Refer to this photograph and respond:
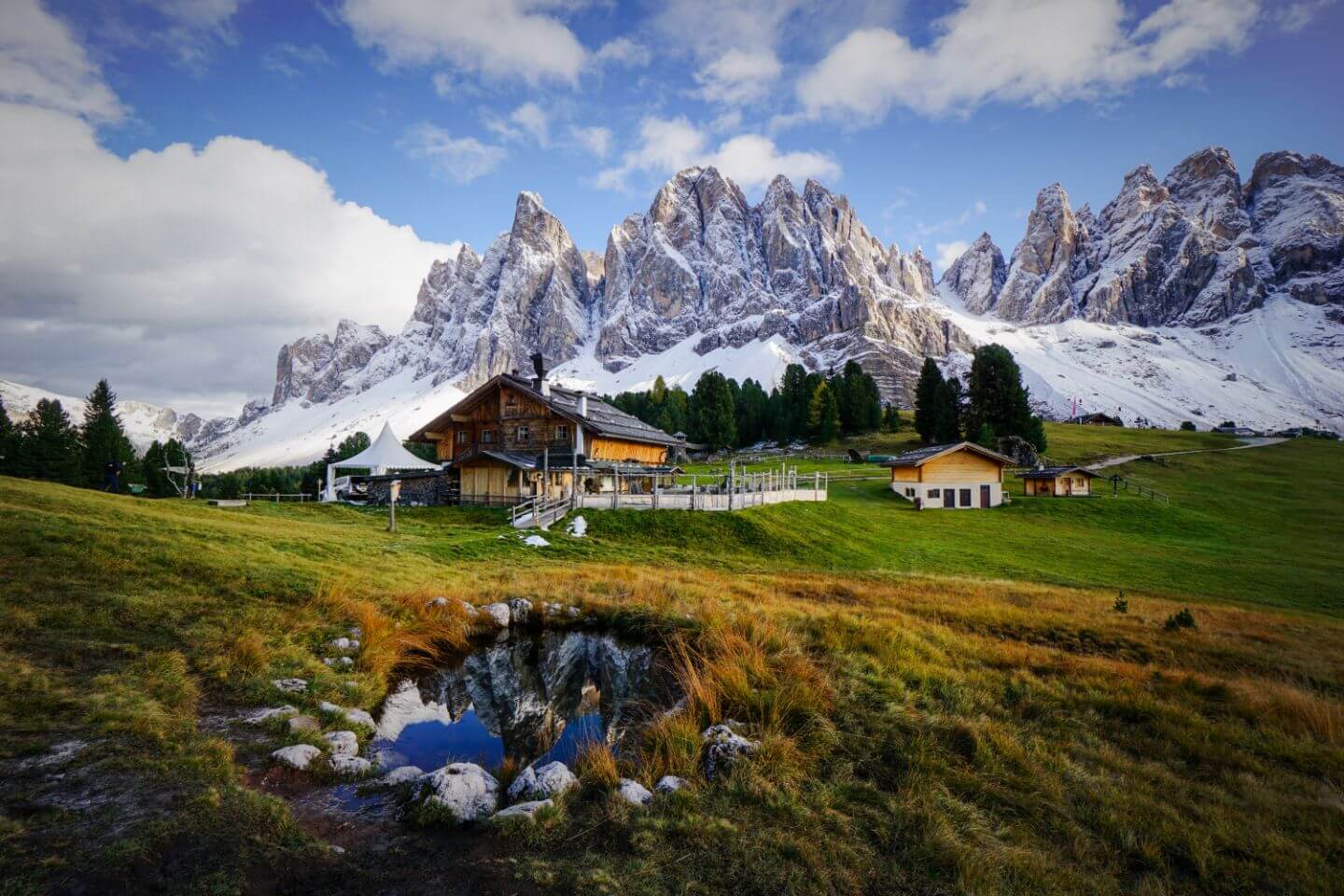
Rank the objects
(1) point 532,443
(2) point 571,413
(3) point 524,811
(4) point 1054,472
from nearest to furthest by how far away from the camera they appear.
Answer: (3) point 524,811
(2) point 571,413
(1) point 532,443
(4) point 1054,472

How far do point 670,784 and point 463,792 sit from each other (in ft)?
7.17

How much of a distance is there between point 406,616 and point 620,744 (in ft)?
21.4

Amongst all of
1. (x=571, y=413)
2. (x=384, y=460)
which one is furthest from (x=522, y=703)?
(x=384, y=460)

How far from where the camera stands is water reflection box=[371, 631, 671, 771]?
7.80 metres

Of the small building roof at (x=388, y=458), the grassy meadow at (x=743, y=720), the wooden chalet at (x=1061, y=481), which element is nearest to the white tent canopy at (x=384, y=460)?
the small building roof at (x=388, y=458)

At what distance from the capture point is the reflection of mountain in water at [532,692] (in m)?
8.49

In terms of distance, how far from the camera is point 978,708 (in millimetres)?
7684

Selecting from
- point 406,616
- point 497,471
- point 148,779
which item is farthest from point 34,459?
point 148,779

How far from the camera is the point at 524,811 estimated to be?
538 cm

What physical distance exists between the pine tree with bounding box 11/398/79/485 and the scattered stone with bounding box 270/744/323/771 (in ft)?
287

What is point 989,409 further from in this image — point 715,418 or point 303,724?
point 303,724

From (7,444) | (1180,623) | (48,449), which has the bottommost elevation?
(1180,623)

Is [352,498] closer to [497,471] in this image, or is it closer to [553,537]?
[497,471]

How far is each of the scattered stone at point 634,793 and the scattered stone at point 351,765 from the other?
3078mm
